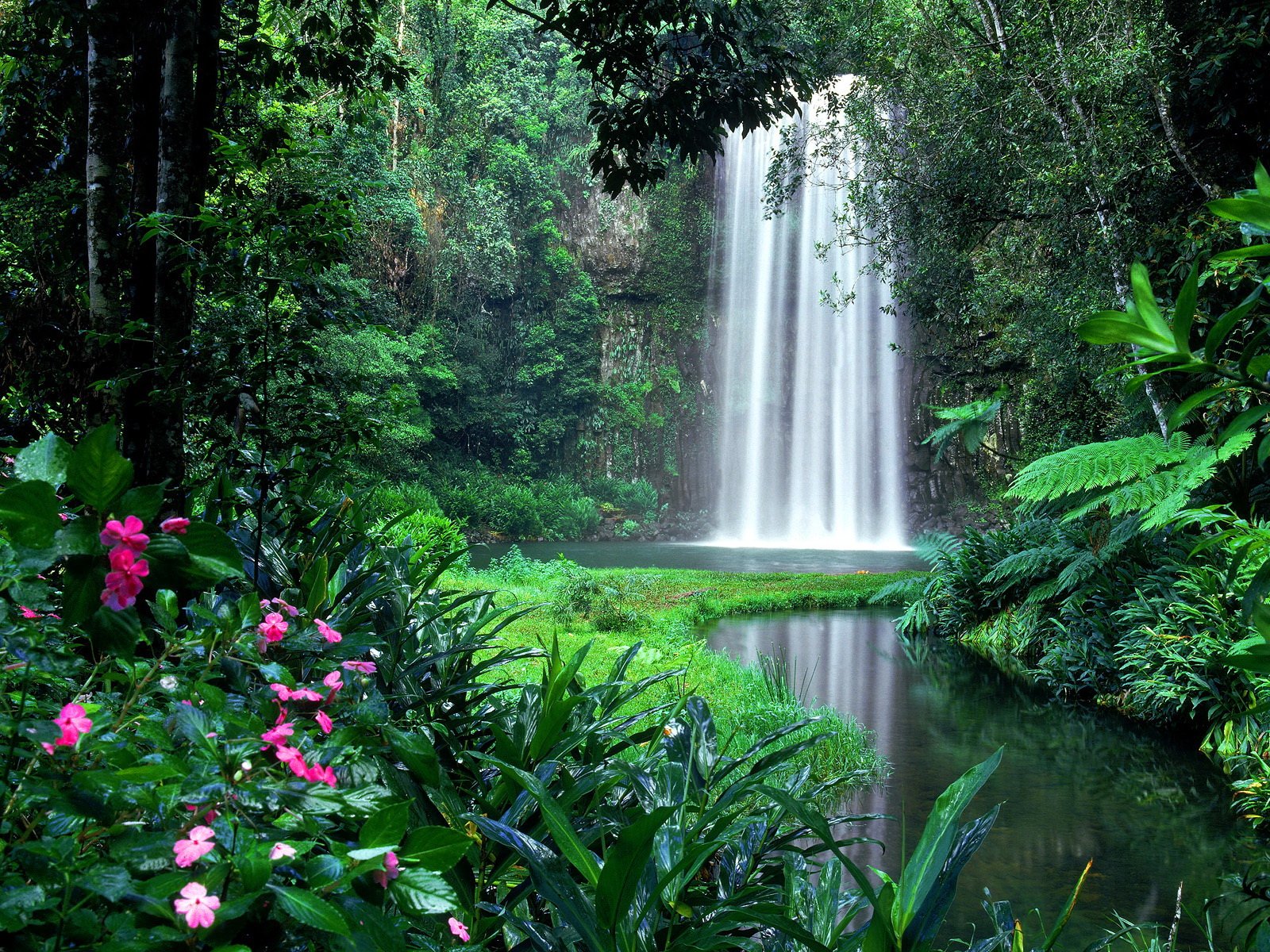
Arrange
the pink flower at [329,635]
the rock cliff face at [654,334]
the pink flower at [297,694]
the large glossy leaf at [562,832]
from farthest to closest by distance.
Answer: the rock cliff face at [654,334]
the pink flower at [329,635]
the large glossy leaf at [562,832]
the pink flower at [297,694]

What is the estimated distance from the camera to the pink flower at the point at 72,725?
2.63 ft

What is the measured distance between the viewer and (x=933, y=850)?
1044mm

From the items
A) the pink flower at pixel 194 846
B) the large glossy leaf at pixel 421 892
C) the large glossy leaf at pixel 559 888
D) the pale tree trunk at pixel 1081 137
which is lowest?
the large glossy leaf at pixel 559 888

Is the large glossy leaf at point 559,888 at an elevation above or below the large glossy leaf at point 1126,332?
below

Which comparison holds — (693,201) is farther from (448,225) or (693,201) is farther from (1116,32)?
(1116,32)

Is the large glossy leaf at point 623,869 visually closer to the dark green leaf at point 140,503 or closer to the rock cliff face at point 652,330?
the dark green leaf at point 140,503

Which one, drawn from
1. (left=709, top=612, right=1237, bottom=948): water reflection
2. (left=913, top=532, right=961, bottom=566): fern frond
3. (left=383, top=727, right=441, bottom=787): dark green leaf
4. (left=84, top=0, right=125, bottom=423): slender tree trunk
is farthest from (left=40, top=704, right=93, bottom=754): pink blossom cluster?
(left=913, top=532, right=961, bottom=566): fern frond

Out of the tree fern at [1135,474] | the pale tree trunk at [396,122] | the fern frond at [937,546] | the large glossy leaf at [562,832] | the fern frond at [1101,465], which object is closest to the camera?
the large glossy leaf at [562,832]

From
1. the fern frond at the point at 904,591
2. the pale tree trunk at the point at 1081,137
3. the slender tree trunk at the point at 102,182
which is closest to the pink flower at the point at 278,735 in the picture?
the slender tree trunk at the point at 102,182

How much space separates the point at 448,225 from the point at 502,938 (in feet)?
71.1

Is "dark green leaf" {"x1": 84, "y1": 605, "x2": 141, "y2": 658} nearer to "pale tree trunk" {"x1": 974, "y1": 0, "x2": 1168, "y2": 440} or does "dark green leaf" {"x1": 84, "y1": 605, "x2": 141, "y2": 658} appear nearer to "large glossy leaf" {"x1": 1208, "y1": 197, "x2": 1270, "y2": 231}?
"large glossy leaf" {"x1": 1208, "y1": 197, "x2": 1270, "y2": 231}

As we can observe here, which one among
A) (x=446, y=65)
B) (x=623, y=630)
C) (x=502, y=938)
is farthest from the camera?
(x=446, y=65)

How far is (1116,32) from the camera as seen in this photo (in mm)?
6211

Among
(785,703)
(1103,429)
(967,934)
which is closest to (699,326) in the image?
(1103,429)
